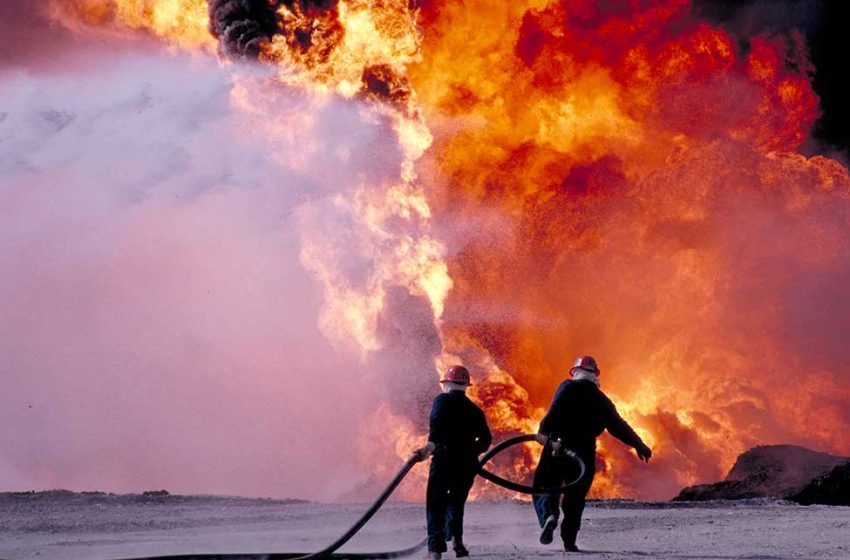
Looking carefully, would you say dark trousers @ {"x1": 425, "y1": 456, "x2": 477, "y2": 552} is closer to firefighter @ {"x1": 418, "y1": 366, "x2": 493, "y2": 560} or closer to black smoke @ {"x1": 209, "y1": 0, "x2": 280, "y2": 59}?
firefighter @ {"x1": 418, "y1": 366, "x2": 493, "y2": 560}

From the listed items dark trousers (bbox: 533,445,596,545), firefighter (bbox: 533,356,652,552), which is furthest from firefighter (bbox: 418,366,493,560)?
dark trousers (bbox: 533,445,596,545)

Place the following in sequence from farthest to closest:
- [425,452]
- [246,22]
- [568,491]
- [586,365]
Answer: [246,22]
[586,365]
[568,491]
[425,452]

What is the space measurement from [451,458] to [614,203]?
65.4 ft

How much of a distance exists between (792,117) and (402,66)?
11.4m

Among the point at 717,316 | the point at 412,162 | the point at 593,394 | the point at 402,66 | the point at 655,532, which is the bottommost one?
the point at 655,532

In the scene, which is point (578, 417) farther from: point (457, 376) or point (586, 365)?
point (457, 376)

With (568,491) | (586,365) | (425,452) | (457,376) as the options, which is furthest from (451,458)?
(586,365)

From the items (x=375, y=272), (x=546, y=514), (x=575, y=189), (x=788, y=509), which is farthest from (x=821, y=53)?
(x=546, y=514)

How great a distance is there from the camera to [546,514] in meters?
14.2

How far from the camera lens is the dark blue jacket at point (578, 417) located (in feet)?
46.1

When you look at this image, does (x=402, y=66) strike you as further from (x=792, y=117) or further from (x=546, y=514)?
(x=546, y=514)

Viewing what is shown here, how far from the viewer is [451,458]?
1348cm

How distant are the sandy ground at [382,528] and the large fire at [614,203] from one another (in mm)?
8007

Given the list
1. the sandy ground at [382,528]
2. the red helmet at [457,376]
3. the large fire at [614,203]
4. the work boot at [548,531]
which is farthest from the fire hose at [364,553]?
the large fire at [614,203]
